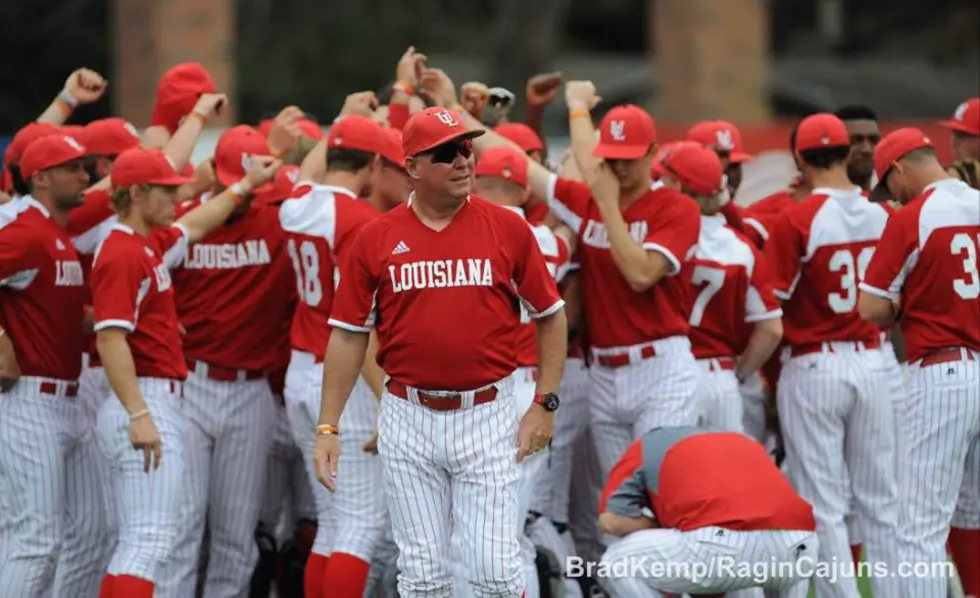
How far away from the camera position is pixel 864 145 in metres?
10.4

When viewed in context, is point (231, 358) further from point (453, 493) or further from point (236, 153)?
point (453, 493)

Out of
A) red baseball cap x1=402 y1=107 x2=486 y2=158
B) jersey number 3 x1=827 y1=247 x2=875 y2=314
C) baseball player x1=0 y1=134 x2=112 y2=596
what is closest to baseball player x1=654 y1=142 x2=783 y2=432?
jersey number 3 x1=827 y1=247 x2=875 y2=314

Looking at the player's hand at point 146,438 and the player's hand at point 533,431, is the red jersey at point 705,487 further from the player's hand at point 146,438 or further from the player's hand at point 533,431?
the player's hand at point 146,438

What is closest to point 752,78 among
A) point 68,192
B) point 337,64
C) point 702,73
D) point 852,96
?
point 702,73

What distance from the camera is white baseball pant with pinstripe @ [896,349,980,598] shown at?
27.9 feet

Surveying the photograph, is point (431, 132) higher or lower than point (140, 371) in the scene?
higher

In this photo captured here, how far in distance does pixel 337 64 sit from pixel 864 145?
21.8 m

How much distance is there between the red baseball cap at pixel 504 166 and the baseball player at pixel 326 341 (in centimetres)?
53

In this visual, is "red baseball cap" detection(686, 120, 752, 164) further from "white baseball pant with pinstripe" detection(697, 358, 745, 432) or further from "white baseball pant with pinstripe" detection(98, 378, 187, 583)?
"white baseball pant with pinstripe" detection(98, 378, 187, 583)

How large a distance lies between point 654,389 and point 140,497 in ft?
8.50

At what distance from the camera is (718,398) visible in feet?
30.9

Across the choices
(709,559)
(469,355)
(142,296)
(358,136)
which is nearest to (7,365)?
(142,296)

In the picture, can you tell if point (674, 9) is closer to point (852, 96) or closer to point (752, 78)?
point (752, 78)

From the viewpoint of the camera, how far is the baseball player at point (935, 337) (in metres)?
8.50
